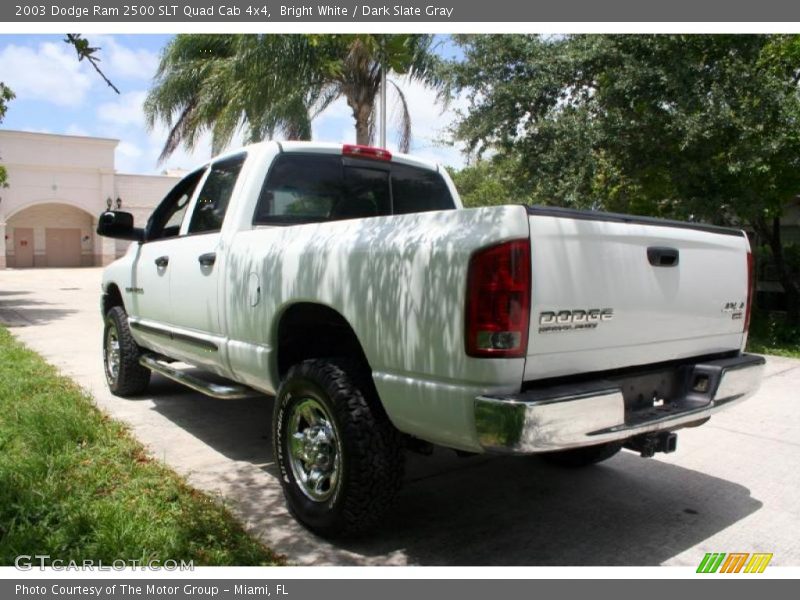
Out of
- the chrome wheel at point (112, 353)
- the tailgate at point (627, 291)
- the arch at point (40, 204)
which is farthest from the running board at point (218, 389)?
the arch at point (40, 204)

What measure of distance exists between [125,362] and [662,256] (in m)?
4.73

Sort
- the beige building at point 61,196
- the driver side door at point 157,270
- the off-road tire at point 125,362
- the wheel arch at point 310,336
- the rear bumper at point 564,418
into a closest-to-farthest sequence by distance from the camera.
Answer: the rear bumper at point 564,418 → the wheel arch at point 310,336 → the driver side door at point 157,270 → the off-road tire at point 125,362 → the beige building at point 61,196

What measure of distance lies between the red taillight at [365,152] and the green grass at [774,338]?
24.4 feet

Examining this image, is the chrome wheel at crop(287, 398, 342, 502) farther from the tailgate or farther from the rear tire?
the rear tire

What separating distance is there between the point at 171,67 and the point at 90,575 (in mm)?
18401

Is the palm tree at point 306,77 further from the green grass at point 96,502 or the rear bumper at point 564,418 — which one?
the rear bumper at point 564,418

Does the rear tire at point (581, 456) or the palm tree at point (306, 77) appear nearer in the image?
the rear tire at point (581, 456)

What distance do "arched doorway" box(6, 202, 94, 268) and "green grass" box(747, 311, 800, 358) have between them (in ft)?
113

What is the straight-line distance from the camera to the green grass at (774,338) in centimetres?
1002

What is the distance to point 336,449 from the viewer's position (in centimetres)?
329

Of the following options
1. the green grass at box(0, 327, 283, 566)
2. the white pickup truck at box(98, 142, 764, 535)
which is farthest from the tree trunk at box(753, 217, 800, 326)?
the green grass at box(0, 327, 283, 566)

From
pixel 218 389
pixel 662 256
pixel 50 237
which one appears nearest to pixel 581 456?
pixel 662 256

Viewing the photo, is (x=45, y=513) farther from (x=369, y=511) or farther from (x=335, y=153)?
(x=335, y=153)

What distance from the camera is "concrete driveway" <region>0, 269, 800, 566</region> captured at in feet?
11.0
